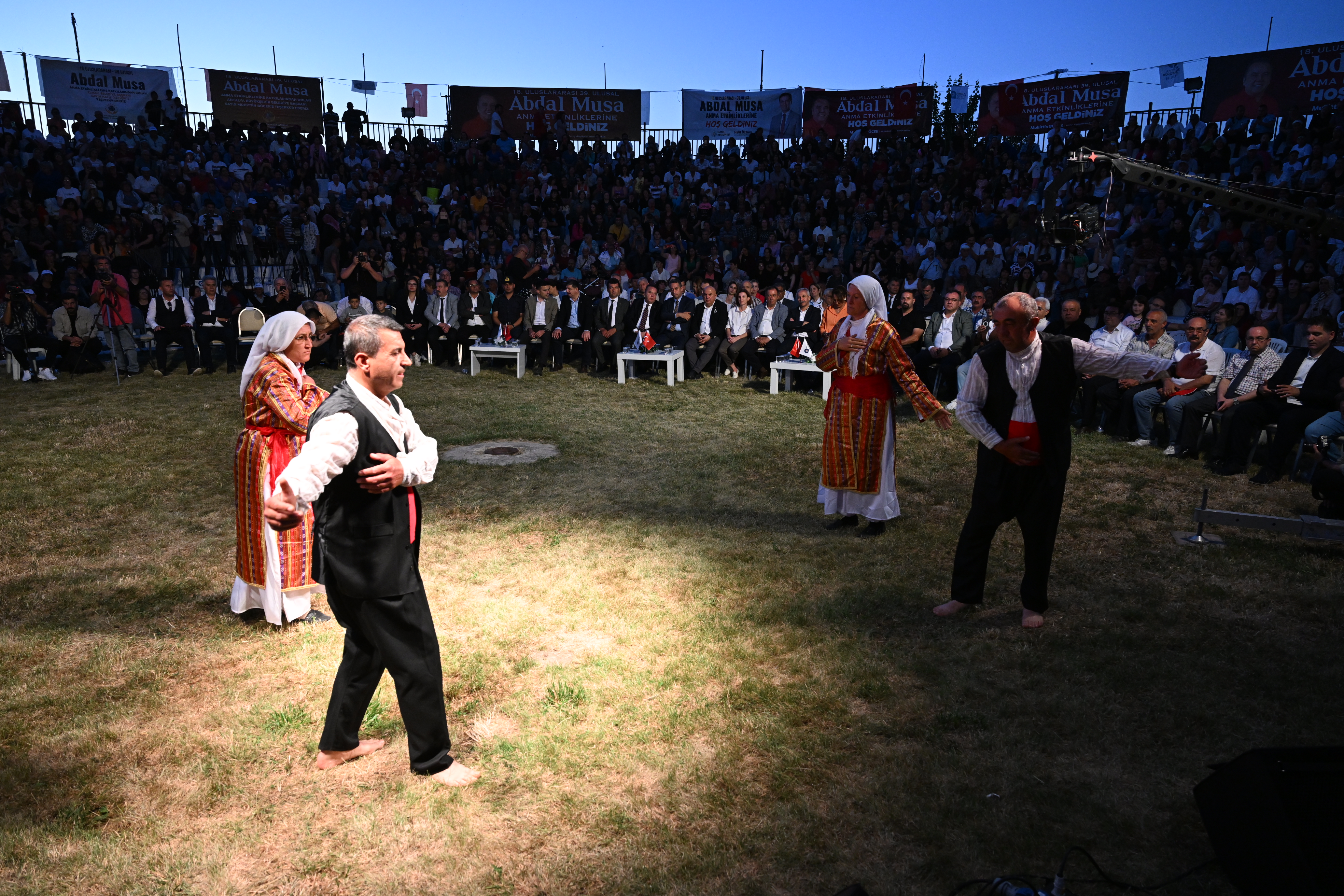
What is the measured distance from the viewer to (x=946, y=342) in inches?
447

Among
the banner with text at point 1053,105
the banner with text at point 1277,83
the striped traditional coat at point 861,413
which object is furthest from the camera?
the banner with text at point 1053,105

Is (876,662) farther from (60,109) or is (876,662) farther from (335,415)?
(60,109)

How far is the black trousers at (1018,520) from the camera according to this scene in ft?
14.4

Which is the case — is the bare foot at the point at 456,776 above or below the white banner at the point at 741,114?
below

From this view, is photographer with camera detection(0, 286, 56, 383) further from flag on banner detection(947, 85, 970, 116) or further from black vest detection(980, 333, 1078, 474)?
flag on banner detection(947, 85, 970, 116)

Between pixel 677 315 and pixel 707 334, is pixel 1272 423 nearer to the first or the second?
pixel 707 334

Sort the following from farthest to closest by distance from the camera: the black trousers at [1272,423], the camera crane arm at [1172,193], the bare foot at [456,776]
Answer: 1. the black trousers at [1272,423]
2. the camera crane arm at [1172,193]
3. the bare foot at [456,776]

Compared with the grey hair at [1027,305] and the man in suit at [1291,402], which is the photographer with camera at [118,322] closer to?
the grey hair at [1027,305]

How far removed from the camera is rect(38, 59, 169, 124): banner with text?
21188 millimetres

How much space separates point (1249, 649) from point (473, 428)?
7314 millimetres

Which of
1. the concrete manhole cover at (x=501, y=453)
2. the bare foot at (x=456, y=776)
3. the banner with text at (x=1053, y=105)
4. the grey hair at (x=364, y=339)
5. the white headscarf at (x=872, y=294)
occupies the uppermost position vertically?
the banner with text at (x=1053, y=105)

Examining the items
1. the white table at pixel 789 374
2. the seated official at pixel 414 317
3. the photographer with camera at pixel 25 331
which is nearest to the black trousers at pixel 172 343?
the photographer with camera at pixel 25 331

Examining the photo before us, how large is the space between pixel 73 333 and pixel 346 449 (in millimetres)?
12804

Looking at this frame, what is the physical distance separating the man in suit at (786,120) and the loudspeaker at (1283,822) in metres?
23.9
